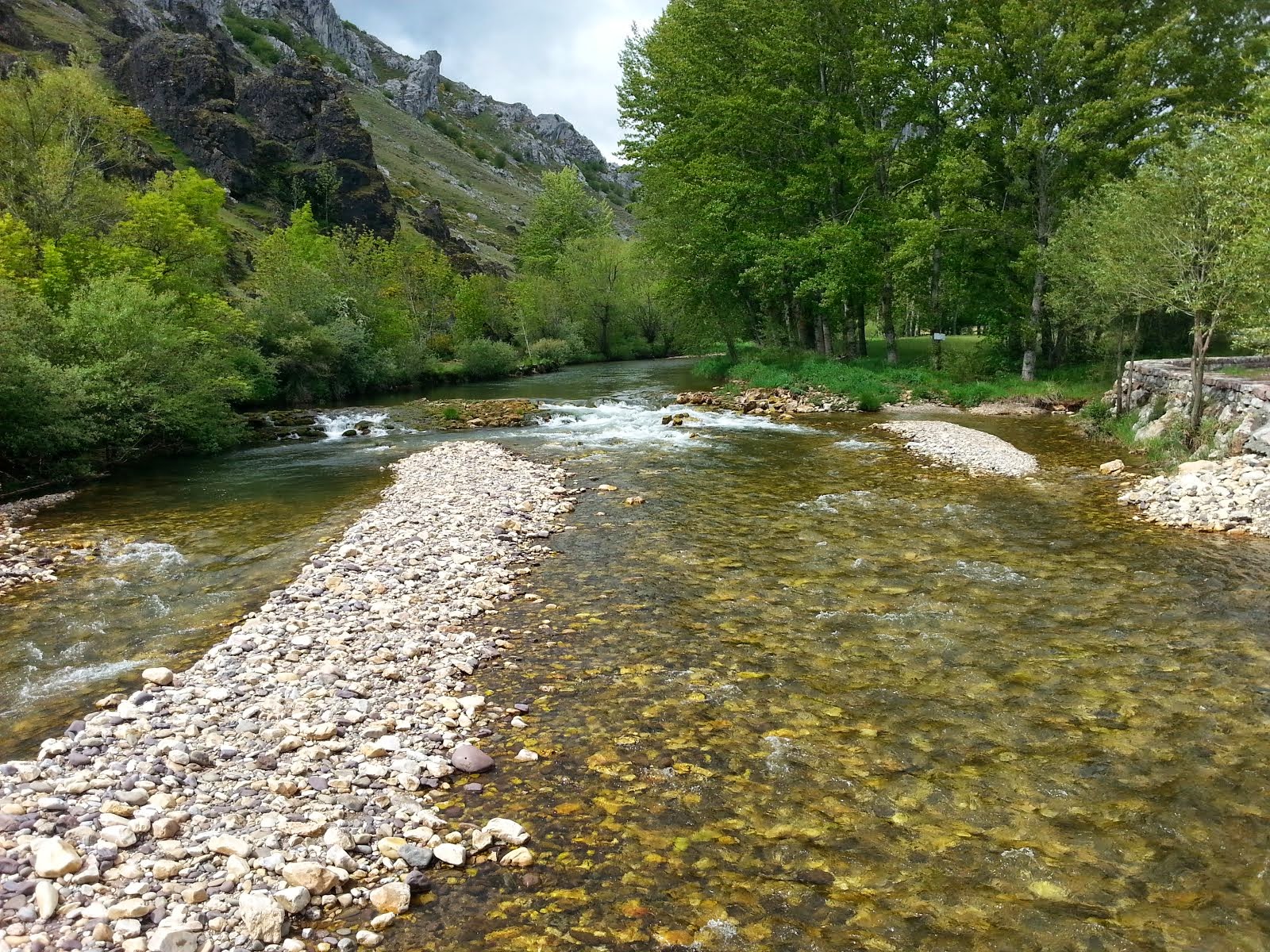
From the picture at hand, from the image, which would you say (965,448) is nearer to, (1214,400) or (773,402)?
(1214,400)

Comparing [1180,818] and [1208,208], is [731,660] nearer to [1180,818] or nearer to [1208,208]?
[1180,818]

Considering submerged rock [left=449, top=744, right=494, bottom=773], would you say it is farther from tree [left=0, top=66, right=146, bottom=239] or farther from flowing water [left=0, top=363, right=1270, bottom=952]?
tree [left=0, top=66, right=146, bottom=239]

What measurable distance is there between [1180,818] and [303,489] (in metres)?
19.7

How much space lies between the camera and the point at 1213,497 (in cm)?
1370

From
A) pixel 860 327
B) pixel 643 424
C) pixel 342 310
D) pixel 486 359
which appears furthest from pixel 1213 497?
pixel 486 359

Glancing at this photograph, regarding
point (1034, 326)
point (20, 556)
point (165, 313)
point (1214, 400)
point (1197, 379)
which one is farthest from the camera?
point (1034, 326)

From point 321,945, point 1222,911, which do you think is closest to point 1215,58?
point 1222,911

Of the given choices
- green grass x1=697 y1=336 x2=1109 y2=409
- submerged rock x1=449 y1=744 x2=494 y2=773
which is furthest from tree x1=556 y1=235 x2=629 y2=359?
submerged rock x1=449 y1=744 x2=494 y2=773

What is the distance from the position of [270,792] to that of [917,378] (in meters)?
34.4

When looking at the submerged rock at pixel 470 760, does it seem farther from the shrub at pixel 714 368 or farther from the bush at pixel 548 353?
the bush at pixel 548 353

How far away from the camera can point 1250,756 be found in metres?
6.25

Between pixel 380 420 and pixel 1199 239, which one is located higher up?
pixel 1199 239

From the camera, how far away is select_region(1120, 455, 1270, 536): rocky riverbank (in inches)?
501

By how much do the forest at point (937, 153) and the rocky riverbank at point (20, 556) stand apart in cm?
2784
